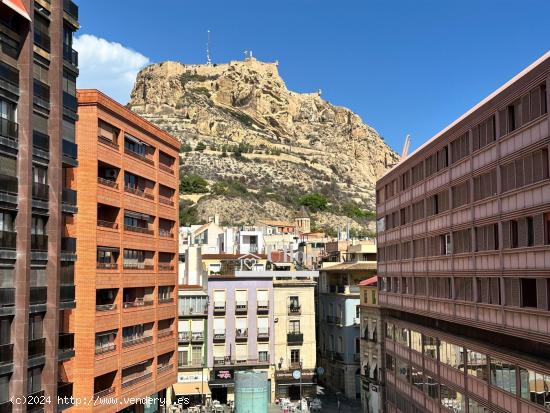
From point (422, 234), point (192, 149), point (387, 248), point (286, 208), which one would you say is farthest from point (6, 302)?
point (192, 149)

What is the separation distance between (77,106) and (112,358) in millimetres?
14674

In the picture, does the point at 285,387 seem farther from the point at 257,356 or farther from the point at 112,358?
the point at 112,358

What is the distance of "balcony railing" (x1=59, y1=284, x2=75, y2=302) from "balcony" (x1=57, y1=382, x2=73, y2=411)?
4.50 metres

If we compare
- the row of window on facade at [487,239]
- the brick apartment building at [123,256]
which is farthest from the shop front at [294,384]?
the row of window on facade at [487,239]

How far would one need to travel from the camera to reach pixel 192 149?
616ft

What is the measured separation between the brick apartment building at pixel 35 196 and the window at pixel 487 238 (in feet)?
66.7

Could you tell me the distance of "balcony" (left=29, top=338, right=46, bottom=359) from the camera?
30.1 metres

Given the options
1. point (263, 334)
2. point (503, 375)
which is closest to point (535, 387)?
point (503, 375)

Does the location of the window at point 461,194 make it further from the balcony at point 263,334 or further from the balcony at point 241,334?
the balcony at point 241,334

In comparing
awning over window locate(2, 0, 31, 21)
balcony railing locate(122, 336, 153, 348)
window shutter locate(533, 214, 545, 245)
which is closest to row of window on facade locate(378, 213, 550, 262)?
window shutter locate(533, 214, 545, 245)

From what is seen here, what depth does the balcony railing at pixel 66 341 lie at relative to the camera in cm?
3397

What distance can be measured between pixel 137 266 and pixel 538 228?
26.1 m

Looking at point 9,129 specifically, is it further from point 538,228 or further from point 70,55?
point 538,228

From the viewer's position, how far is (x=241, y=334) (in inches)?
2493
